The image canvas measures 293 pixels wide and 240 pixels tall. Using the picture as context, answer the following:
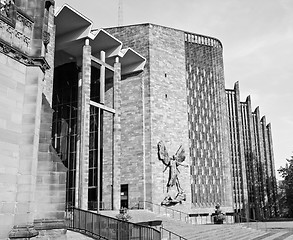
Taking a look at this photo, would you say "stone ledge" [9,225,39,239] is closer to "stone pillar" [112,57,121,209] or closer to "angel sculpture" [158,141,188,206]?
"stone pillar" [112,57,121,209]

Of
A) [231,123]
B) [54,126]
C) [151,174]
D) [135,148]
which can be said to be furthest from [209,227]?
[231,123]

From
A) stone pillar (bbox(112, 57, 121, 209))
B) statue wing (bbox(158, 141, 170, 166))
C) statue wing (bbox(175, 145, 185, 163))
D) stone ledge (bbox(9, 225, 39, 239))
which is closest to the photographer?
stone ledge (bbox(9, 225, 39, 239))

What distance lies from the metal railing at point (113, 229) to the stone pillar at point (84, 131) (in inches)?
370

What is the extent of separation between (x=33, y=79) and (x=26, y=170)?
302 cm

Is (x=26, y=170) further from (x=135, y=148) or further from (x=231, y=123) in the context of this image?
(x=231, y=123)

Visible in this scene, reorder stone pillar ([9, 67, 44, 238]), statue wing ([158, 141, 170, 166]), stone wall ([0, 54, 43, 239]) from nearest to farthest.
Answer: stone wall ([0, 54, 43, 239]) < stone pillar ([9, 67, 44, 238]) < statue wing ([158, 141, 170, 166])

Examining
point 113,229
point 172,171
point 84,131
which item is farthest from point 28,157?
point 172,171

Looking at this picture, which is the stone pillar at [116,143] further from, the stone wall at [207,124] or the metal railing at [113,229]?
the metal railing at [113,229]

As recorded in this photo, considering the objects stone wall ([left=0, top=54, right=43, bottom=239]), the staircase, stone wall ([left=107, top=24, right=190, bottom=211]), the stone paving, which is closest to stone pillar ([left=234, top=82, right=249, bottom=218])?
stone wall ([left=107, top=24, right=190, bottom=211])

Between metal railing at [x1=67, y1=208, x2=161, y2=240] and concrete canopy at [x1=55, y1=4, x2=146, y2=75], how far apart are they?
52.8ft

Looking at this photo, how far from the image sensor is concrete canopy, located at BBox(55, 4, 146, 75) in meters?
25.8

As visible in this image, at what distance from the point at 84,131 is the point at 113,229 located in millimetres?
12064

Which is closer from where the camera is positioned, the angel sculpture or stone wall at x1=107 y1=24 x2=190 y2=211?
stone wall at x1=107 y1=24 x2=190 y2=211

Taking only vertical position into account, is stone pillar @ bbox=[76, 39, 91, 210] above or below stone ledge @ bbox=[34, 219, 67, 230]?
above
